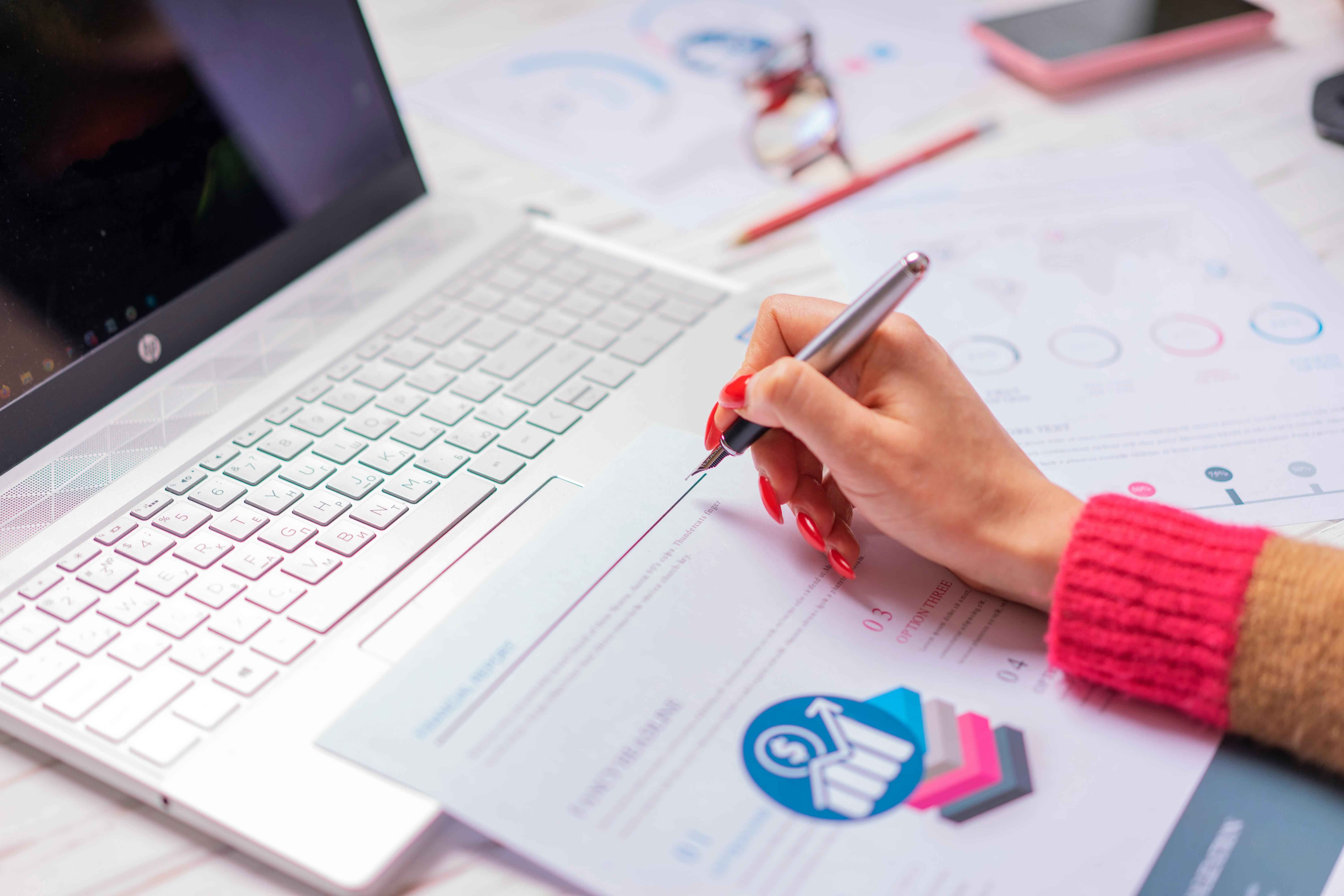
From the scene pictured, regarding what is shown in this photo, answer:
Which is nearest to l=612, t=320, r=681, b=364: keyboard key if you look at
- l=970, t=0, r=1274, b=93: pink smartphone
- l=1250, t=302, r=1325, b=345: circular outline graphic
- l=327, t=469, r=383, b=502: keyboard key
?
l=327, t=469, r=383, b=502: keyboard key

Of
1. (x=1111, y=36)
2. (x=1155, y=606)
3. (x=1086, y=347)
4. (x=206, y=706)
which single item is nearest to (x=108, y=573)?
(x=206, y=706)

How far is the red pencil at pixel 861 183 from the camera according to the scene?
0.92m

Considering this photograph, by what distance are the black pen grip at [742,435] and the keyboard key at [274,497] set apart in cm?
28

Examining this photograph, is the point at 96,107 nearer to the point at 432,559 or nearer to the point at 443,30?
the point at 432,559

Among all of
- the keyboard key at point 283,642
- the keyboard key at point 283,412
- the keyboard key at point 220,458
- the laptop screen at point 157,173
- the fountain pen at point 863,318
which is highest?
the laptop screen at point 157,173

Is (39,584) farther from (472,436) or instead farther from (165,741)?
(472,436)

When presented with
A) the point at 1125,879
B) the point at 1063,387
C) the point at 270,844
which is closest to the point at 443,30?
the point at 1063,387

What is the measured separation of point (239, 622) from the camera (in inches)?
21.9

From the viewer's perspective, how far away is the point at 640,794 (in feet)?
1.54

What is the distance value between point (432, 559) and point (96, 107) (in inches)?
15.9

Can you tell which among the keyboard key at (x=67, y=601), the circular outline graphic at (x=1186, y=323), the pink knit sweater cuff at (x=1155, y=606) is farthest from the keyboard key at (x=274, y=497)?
the circular outline graphic at (x=1186, y=323)

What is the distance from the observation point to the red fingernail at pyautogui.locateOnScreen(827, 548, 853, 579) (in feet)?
1.87

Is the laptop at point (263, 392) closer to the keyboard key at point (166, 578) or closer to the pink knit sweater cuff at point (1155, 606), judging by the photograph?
the keyboard key at point (166, 578)

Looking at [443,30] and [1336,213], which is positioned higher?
[443,30]
